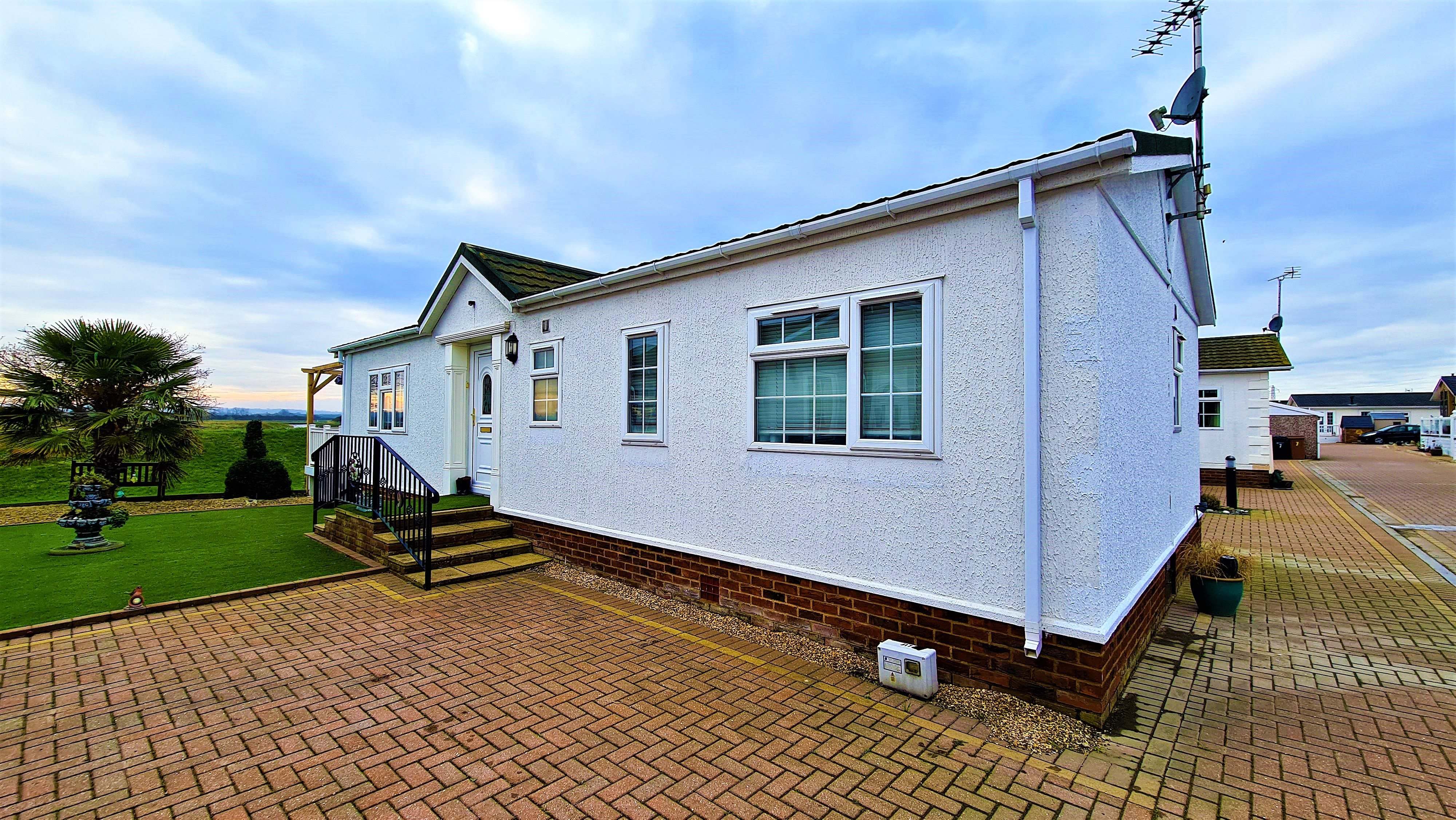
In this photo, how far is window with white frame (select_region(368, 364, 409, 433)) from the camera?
441 inches

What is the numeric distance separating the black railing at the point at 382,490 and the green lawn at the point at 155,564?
75cm

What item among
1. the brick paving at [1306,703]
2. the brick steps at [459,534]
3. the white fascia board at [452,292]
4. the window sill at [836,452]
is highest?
the white fascia board at [452,292]

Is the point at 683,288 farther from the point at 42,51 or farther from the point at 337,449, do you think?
the point at 42,51

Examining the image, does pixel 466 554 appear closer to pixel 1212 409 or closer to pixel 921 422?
pixel 921 422

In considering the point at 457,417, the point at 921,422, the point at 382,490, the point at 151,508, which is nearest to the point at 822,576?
the point at 921,422

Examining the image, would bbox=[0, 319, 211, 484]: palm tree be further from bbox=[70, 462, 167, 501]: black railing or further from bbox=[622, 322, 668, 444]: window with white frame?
bbox=[622, 322, 668, 444]: window with white frame

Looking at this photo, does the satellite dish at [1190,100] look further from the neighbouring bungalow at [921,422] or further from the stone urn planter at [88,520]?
the stone urn planter at [88,520]

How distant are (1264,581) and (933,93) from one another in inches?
364

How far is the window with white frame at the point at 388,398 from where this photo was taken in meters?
11.2

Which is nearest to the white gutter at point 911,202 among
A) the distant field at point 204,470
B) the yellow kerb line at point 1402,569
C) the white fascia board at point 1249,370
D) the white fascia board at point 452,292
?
the white fascia board at point 452,292

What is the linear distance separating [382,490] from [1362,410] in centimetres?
9598

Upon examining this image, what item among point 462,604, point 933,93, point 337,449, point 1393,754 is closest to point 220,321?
point 337,449

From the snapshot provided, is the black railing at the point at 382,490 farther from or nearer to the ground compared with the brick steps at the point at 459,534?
farther from the ground

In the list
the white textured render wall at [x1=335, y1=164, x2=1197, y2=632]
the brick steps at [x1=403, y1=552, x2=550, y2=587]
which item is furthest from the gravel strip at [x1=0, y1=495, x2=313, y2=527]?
the white textured render wall at [x1=335, y1=164, x2=1197, y2=632]
